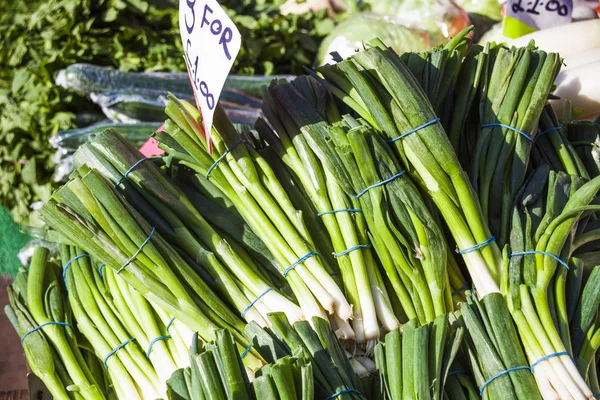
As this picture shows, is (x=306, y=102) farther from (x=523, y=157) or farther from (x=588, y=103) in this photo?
(x=588, y=103)

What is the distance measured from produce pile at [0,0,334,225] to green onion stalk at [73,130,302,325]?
180 cm

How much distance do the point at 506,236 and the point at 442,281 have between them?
234 mm

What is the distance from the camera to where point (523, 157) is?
1.82 m

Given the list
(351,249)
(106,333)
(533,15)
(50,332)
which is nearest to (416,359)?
(351,249)

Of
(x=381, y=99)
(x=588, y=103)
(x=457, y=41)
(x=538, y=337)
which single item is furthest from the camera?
(x=588, y=103)

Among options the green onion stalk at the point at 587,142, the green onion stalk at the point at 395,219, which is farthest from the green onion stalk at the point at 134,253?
the green onion stalk at the point at 587,142

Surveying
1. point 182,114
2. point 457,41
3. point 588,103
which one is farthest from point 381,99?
point 588,103

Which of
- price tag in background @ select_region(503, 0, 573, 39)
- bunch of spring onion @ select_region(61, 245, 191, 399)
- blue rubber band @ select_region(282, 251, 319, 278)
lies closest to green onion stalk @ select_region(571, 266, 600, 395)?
blue rubber band @ select_region(282, 251, 319, 278)

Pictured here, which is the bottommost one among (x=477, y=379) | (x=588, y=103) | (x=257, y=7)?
(x=477, y=379)

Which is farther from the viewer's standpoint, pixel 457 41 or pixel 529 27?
pixel 529 27

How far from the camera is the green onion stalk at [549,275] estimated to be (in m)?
1.43

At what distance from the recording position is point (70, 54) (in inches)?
147

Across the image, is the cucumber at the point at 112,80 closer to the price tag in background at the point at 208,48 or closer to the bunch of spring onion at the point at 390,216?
A: the price tag in background at the point at 208,48

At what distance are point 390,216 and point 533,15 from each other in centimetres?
194
